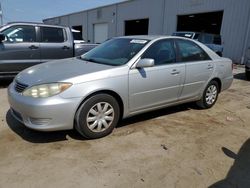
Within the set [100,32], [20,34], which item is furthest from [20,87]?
[100,32]

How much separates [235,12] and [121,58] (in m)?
13.6

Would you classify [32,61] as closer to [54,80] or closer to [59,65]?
[59,65]

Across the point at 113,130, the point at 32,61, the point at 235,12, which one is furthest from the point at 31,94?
the point at 235,12

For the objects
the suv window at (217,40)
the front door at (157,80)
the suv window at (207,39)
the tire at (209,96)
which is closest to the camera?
the front door at (157,80)

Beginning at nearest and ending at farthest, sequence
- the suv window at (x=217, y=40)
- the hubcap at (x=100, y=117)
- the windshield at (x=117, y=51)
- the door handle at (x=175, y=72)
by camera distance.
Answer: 1. the hubcap at (x=100, y=117)
2. the windshield at (x=117, y=51)
3. the door handle at (x=175, y=72)
4. the suv window at (x=217, y=40)

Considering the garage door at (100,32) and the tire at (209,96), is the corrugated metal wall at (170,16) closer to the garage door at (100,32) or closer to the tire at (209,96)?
the garage door at (100,32)

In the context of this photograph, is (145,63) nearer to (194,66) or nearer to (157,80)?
(157,80)

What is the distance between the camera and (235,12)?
583 inches

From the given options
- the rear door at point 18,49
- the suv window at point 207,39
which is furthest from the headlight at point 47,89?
the suv window at point 207,39

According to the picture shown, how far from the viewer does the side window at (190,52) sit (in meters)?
4.52

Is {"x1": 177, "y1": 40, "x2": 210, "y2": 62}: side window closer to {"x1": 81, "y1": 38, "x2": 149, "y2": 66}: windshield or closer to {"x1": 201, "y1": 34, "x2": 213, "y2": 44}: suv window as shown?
{"x1": 81, "y1": 38, "x2": 149, "y2": 66}: windshield

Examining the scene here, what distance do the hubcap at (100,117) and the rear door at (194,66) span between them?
5.43 feet

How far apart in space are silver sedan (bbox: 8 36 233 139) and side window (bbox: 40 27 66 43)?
2680 mm

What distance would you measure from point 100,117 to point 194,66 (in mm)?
→ 2202
